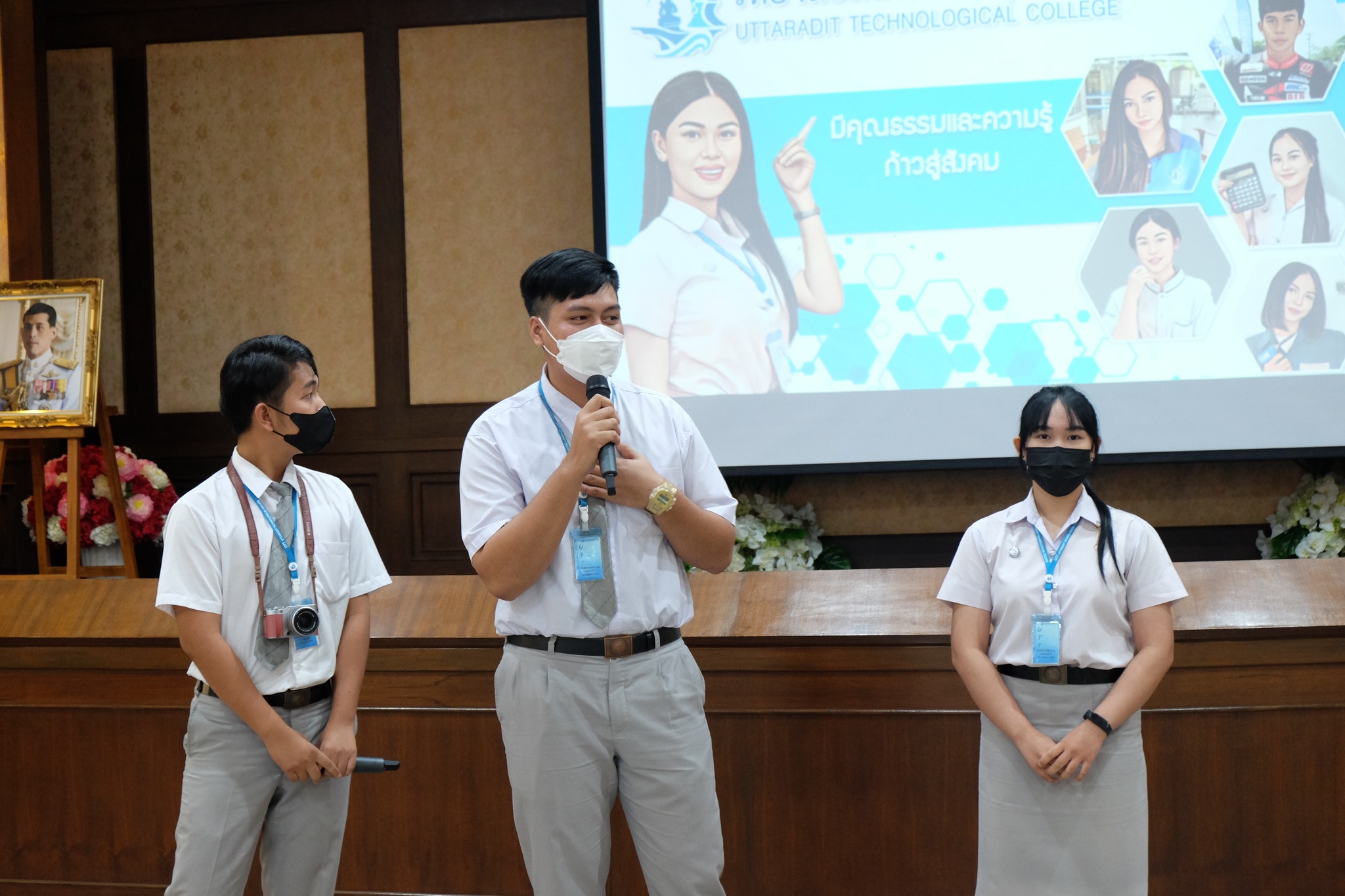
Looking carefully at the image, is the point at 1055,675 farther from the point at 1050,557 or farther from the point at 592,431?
the point at 592,431

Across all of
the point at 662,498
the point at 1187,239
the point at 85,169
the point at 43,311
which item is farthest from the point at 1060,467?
the point at 85,169

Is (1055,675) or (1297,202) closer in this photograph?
(1055,675)

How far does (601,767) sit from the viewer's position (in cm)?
178

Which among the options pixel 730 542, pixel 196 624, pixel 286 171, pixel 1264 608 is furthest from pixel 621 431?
pixel 286 171

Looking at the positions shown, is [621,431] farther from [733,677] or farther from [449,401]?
[449,401]

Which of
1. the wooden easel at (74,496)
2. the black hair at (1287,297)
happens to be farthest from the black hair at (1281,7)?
the wooden easel at (74,496)

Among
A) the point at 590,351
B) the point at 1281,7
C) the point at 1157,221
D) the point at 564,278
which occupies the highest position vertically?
the point at 1281,7

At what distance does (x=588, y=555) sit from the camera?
1.75 m

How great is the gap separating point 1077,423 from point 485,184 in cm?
310

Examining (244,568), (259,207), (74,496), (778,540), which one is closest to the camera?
(244,568)

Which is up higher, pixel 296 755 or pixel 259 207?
pixel 259 207

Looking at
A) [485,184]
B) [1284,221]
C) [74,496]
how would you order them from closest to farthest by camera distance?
[74,496] → [1284,221] → [485,184]

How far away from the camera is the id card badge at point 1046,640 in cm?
191

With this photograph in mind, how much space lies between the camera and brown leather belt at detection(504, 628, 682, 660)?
69.5 inches
